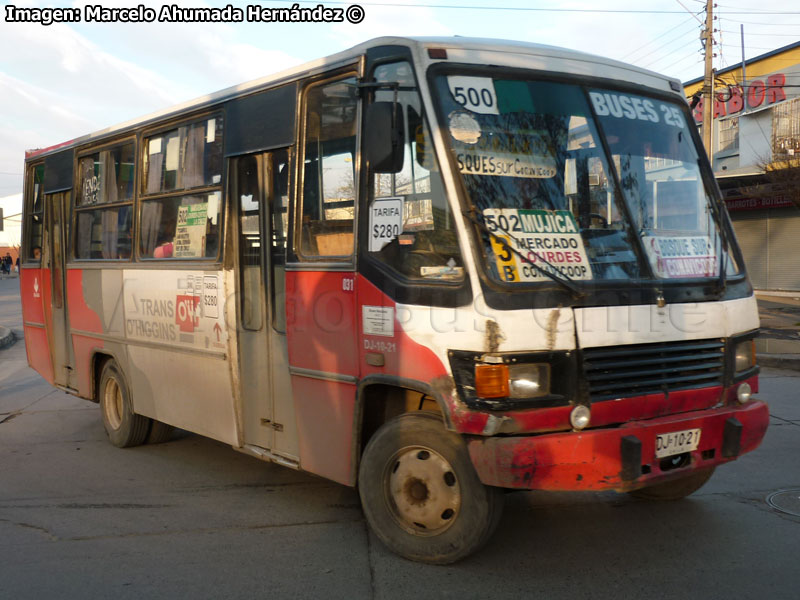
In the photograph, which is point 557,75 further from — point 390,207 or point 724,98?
point 724,98

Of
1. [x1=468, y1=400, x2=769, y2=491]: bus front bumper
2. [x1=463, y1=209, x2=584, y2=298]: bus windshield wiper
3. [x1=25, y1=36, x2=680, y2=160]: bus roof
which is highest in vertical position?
[x1=25, y1=36, x2=680, y2=160]: bus roof

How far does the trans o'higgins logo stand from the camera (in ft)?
20.7

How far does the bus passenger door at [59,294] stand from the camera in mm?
8648

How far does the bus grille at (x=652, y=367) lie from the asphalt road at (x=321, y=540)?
3.07ft

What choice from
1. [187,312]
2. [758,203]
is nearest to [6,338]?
[187,312]

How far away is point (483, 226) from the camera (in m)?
4.20

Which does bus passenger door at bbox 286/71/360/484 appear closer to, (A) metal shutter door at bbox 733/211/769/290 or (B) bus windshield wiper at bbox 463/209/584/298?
(B) bus windshield wiper at bbox 463/209/584/298

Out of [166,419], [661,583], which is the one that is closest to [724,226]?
[661,583]

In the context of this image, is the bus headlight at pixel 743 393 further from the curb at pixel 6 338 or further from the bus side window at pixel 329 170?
the curb at pixel 6 338

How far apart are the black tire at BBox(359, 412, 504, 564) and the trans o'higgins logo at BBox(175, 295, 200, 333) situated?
89.2 inches

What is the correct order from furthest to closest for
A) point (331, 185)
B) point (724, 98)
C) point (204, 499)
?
1. point (724, 98)
2. point (204, 499)
3. point (331, 185)

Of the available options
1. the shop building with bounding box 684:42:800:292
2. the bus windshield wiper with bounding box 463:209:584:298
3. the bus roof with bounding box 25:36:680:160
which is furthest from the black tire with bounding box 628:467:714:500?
the shop building with bounding box 684:42:800:292

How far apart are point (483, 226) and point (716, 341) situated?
156cm

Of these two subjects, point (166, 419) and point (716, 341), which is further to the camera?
point (166, 419)
